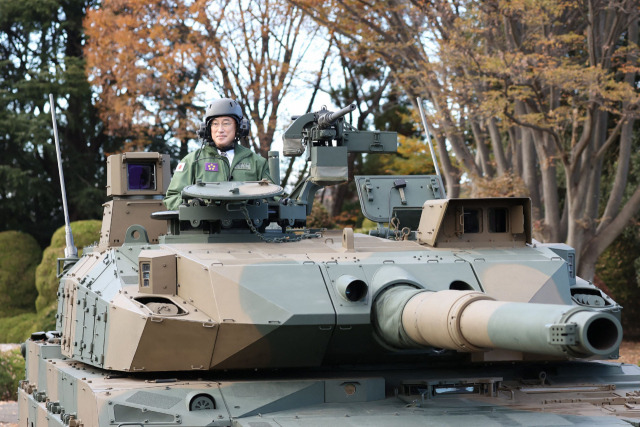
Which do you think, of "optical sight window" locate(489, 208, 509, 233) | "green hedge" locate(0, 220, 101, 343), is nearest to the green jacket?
"optical sight window" locate(489, 208, 509, 233)

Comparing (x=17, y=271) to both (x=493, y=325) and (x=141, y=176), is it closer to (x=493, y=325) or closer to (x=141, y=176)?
(x=141, y=176)

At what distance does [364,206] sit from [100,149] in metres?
27.7

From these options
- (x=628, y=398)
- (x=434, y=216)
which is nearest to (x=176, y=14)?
(x=434, y=216)

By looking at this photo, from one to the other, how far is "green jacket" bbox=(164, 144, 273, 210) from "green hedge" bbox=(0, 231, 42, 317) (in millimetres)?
21797

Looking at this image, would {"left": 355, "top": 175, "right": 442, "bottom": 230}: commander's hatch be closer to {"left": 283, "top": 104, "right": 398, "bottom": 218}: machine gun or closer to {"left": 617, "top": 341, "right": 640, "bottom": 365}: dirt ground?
{"left": 283, "top": 104, "right": 398, "bottom": 218}: machine gun

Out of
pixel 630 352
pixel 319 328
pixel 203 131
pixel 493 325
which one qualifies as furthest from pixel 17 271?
pixel 493 325

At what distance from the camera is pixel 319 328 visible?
978cm

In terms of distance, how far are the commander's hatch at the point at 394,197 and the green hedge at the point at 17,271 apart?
70.9 ft

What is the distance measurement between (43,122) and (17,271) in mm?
5485

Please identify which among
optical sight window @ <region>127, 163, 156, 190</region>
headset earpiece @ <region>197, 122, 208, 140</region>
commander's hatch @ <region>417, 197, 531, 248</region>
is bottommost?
commander's hatch @ <region>417, 197, 531, 248</region>

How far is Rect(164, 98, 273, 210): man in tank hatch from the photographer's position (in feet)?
40.0

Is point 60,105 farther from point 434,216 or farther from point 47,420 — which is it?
point 434,216

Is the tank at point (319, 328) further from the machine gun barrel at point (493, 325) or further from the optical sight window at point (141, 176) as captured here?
the optical sight window at point (141, 176)

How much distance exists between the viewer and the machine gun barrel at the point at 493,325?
22.8ft
